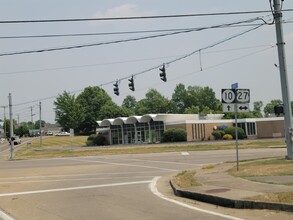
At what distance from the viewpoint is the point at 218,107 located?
510 ft

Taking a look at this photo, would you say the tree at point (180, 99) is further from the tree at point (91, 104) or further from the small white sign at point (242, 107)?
the small white sign at point (242, 107)

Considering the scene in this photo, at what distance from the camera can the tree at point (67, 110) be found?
120m

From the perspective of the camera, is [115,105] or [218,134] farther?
[115,105]

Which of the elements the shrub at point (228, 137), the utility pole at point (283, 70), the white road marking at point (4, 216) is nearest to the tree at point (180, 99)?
the shrub at point (228, 137)

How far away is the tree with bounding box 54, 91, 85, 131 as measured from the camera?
4732 inches

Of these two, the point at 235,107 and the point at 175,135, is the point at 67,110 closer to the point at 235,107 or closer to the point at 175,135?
the point at 175,135

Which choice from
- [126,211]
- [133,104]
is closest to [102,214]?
[126,211]

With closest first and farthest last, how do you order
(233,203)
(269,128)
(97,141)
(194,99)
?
(233,203), (269,128), (97,141), (194,99)

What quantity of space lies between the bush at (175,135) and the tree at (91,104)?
2396 inches

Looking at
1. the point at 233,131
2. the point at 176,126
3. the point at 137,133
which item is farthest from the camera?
the point at 137,133

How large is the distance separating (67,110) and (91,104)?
1711cm

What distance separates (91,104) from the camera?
136625mm

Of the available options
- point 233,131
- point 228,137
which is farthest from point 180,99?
point 228,137

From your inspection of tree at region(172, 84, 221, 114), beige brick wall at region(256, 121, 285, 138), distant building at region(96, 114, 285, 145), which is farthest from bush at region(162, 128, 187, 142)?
tree at region(172, 84, 221, 114)
